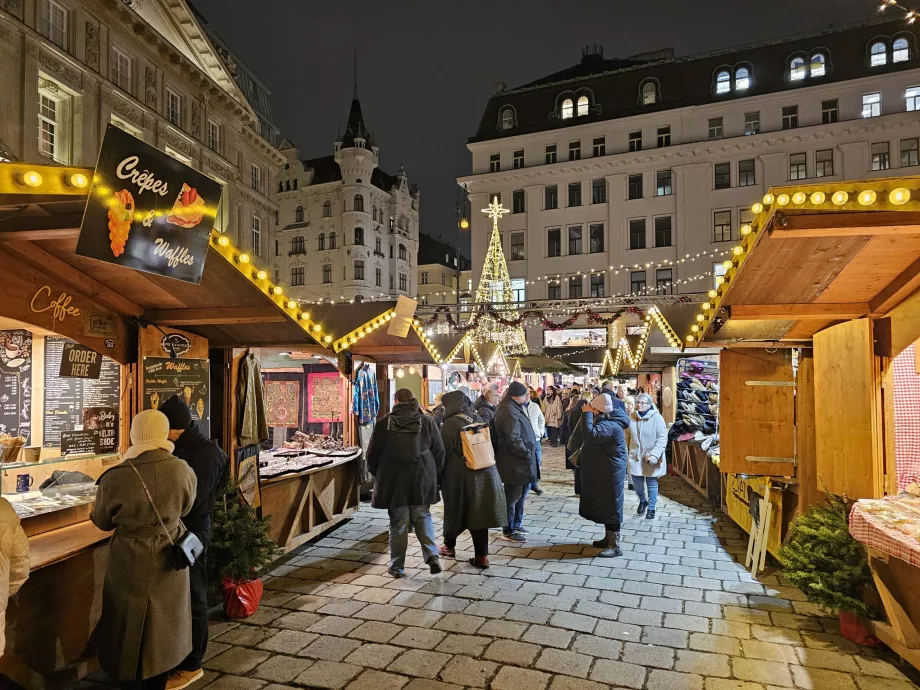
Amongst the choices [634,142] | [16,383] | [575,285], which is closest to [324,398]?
[16,383]

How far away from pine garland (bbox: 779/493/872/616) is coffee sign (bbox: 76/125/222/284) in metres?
5.20

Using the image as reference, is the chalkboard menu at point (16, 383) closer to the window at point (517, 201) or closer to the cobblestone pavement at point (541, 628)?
the cobblestone pavement at point (541, 628)

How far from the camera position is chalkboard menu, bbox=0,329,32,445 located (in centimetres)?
641

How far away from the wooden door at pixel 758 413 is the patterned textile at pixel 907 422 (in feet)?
3.36

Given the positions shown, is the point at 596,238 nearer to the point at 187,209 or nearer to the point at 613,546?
the point at 613,546

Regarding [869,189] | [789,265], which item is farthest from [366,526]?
[869,189]

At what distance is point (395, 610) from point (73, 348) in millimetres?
3795

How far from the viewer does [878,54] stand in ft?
105

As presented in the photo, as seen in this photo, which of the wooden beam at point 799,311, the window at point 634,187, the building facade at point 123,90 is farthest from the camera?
the window at point 634,187

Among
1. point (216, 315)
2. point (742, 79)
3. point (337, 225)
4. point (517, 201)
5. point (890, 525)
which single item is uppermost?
point (742, 79)

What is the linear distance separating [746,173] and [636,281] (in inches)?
319

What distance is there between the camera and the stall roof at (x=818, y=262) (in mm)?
3639

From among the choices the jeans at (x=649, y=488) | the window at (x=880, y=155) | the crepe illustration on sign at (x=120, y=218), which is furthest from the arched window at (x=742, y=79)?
the crepe illustration on sign at (x=120, y=218)

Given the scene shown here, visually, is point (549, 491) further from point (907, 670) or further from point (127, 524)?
point (127, 524)
